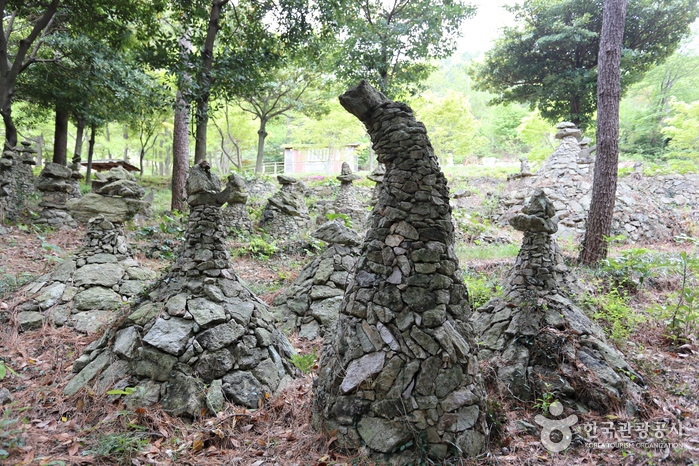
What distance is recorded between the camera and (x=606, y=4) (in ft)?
23.3

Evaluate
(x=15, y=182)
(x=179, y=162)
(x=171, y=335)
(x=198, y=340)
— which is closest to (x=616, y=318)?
(x=198, y=340)

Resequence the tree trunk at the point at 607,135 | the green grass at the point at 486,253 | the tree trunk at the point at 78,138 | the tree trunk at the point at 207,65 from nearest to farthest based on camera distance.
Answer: the tree trunk at the point at 607,135 → the tree trunk at the point at 207,65 → the green grass at the point at 486,253 → the tree trunk at the point at 78,138

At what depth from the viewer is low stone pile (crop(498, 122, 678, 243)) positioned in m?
11.3

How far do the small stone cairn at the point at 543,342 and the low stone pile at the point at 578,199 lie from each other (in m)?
7.66

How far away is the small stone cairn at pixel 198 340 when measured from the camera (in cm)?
298

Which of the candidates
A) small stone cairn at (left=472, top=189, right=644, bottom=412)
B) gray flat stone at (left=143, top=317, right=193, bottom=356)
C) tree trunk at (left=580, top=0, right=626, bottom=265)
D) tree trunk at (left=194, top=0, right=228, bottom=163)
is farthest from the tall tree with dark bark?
tree trunk at (left=580, top=0, right=626, bottom=265)

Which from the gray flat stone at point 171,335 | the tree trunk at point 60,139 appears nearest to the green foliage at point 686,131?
the gray flat stone at point 171,335

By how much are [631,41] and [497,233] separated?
10554 millimetres

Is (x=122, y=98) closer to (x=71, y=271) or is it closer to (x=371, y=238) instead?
(x=71, y=271)

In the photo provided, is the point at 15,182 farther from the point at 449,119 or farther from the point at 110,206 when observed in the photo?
the point at 449,119

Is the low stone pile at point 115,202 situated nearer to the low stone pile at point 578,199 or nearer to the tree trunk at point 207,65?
the tree trunk at point 207,65

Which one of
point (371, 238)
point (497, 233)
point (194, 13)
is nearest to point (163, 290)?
point (371, 238)

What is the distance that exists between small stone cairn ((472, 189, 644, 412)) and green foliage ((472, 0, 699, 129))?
14515 mm

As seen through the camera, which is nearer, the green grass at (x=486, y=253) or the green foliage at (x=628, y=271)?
the green foliage at (x=628, y=271)
